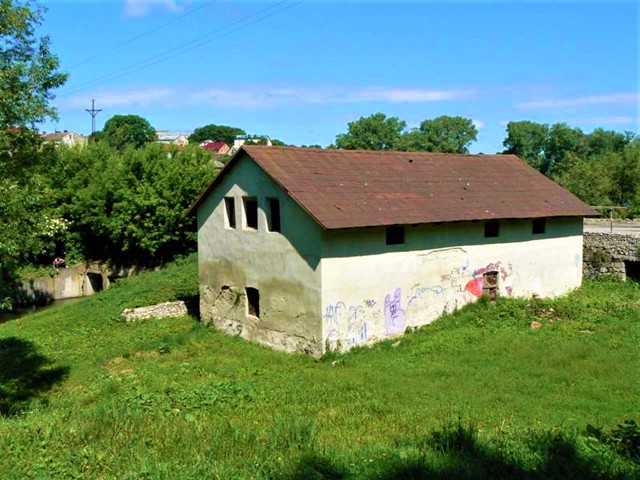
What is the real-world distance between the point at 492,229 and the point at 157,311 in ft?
44.2

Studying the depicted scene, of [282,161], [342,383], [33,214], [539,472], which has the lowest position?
[342,383]

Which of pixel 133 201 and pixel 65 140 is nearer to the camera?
pixel 133 201

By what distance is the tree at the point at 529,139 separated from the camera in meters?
76.3

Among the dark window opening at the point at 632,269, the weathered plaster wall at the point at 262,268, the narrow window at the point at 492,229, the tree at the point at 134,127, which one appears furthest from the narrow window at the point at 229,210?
the tree at the point at 134,127

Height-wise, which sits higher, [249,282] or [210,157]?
[210,157]

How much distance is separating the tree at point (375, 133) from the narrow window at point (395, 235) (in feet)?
208

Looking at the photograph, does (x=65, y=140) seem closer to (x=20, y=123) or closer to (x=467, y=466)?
(x=20, y=123)

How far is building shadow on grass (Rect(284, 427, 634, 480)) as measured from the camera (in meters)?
6.71

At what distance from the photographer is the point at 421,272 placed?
62.0 feet

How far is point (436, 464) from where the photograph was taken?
7020 millimetres

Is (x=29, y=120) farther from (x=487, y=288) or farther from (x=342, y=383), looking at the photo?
(x=487, y=288)

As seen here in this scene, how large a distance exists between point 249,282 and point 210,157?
792 inches

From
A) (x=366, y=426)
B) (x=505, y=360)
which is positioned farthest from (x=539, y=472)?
(x=505, y=360)

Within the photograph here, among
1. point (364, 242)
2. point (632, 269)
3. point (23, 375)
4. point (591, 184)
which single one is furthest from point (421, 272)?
point (591, 184)
